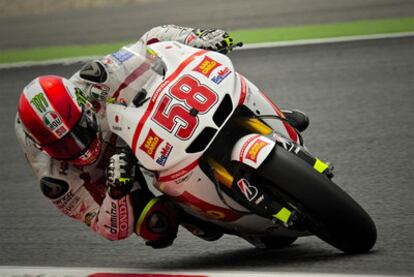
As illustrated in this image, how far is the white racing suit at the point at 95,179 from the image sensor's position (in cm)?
511

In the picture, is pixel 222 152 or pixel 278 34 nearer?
pixel 222 152

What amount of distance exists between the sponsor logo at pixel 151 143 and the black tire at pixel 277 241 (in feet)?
3.20

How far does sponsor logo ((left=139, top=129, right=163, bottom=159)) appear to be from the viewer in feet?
15.5

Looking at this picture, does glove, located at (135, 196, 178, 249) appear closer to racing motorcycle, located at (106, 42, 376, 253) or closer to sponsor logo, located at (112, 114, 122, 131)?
racing motorcycle, located at (106, 42, 376, 253)

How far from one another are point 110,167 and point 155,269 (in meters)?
0.73

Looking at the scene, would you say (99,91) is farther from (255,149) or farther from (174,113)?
(255,149)

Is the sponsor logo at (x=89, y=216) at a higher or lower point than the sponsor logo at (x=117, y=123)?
lower

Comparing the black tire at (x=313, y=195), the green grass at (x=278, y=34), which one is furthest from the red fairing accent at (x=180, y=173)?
the green grass at (x=278, y=34)

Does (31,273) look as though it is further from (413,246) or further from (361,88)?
(361,88)

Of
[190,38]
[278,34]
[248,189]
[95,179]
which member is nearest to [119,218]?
[95,179]

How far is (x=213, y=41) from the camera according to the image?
17.4 ft

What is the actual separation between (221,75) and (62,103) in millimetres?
784

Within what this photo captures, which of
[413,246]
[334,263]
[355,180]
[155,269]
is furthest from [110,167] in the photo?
[355,180]

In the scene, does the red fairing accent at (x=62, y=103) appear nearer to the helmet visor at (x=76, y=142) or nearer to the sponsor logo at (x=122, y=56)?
the helmet visor at (x=76, y=142)
